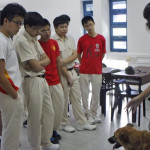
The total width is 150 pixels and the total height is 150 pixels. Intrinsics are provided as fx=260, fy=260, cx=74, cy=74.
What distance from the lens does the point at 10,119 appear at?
2373 millimetres

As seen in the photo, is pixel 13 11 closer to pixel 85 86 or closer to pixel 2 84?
pixel 2 84

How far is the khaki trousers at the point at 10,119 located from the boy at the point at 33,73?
42 centimetres

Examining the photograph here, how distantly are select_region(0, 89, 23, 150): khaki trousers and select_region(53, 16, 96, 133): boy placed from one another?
1405 millimetres

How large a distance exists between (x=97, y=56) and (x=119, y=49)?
287 cm

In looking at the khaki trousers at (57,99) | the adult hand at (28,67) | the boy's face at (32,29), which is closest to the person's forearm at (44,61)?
the adult hand at (28,67)

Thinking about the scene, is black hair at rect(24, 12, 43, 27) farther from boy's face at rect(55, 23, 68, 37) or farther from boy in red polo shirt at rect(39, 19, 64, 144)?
boy's face at rect(55, 23, 68, 37)

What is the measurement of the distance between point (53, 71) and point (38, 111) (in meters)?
0.63

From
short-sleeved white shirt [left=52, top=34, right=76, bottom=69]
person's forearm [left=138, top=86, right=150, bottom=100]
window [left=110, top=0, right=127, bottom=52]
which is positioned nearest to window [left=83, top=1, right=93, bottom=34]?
window [left=110, top=0, right=127, bottom=52]

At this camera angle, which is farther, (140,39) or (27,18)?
(140,39)

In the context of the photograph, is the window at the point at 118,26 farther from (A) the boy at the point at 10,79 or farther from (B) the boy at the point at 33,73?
(A) the boy at the point at 10,79

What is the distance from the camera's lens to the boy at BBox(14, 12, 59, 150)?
8.98 feet

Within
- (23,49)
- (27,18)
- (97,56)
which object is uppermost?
(27,18)

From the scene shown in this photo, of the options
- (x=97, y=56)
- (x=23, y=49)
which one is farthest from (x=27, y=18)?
(x=97, y=56)

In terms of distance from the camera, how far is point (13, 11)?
234cm
